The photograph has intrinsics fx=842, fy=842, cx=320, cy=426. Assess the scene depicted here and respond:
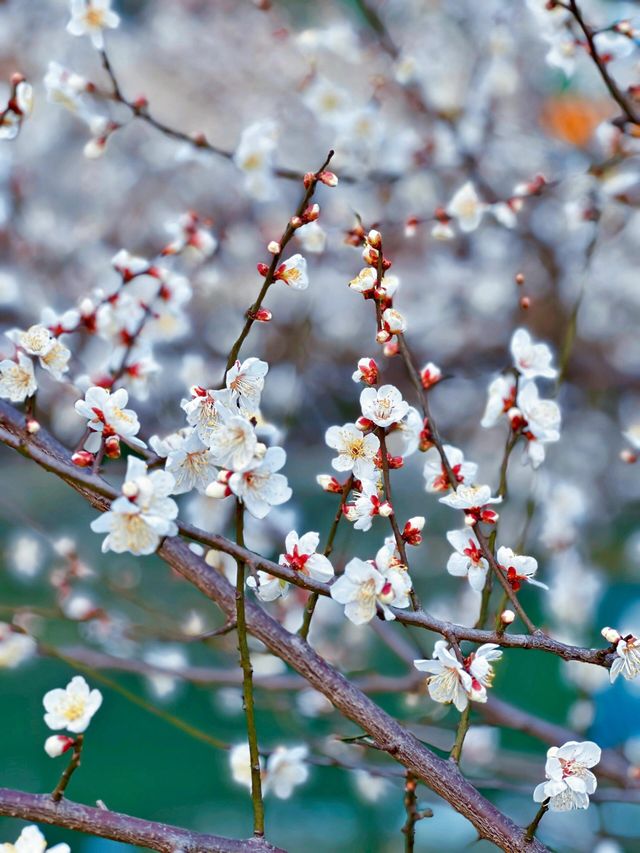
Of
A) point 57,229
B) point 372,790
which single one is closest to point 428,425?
point 372,790

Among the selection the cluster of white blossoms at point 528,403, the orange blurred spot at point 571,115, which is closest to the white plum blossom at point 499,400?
the cluster of white blossoms at point 528,403

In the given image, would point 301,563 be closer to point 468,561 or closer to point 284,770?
point 468,561

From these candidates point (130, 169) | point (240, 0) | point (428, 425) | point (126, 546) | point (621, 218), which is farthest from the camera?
point (240, 0)

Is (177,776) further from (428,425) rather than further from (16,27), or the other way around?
(16,27)

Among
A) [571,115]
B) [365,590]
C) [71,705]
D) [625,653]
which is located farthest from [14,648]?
[571,115]

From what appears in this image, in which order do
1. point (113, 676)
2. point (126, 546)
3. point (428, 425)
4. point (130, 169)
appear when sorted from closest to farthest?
point (126, 546)
point (428, 425)
point (113, 676)
point (130, 169)
